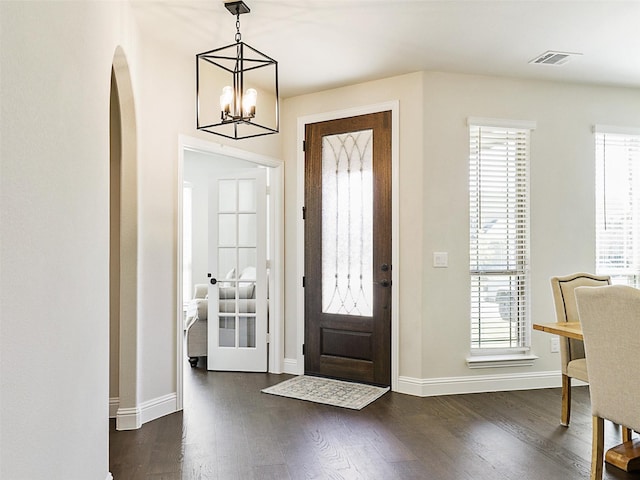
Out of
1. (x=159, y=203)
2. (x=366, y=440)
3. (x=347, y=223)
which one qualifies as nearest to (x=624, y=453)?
(x=366, y=440)

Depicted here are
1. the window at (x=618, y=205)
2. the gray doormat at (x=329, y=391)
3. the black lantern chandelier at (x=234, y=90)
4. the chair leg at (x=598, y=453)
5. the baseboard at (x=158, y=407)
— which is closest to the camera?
the chair leg at (x=598, y=453)

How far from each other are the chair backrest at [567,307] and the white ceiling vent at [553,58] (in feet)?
5.53

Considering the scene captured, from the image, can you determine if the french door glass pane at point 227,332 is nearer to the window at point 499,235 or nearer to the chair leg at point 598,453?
the window at point 499,235

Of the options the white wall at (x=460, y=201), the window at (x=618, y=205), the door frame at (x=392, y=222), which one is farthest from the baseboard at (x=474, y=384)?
the window at (x=618, y=205)

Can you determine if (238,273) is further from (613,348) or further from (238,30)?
(613,348)

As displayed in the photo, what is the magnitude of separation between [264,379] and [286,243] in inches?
50.9

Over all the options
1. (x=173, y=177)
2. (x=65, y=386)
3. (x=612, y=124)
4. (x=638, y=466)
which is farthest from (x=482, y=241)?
(x=65, y=386)

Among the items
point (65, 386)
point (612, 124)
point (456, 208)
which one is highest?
point (612, 124)

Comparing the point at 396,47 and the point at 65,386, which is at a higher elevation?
the point at 396,47

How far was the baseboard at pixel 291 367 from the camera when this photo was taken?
4836mm

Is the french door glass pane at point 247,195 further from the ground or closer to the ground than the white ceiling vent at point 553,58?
closer to the ground

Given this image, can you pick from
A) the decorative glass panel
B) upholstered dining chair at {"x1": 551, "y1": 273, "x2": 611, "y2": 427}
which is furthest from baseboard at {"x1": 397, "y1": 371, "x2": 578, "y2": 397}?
upholstered dining chair at {"x1": 551, "y1": 273, "x2": 611, "y2": 427}

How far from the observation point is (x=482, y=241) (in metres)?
4.39

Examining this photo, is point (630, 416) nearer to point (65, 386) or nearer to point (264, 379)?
point (65, 386)
